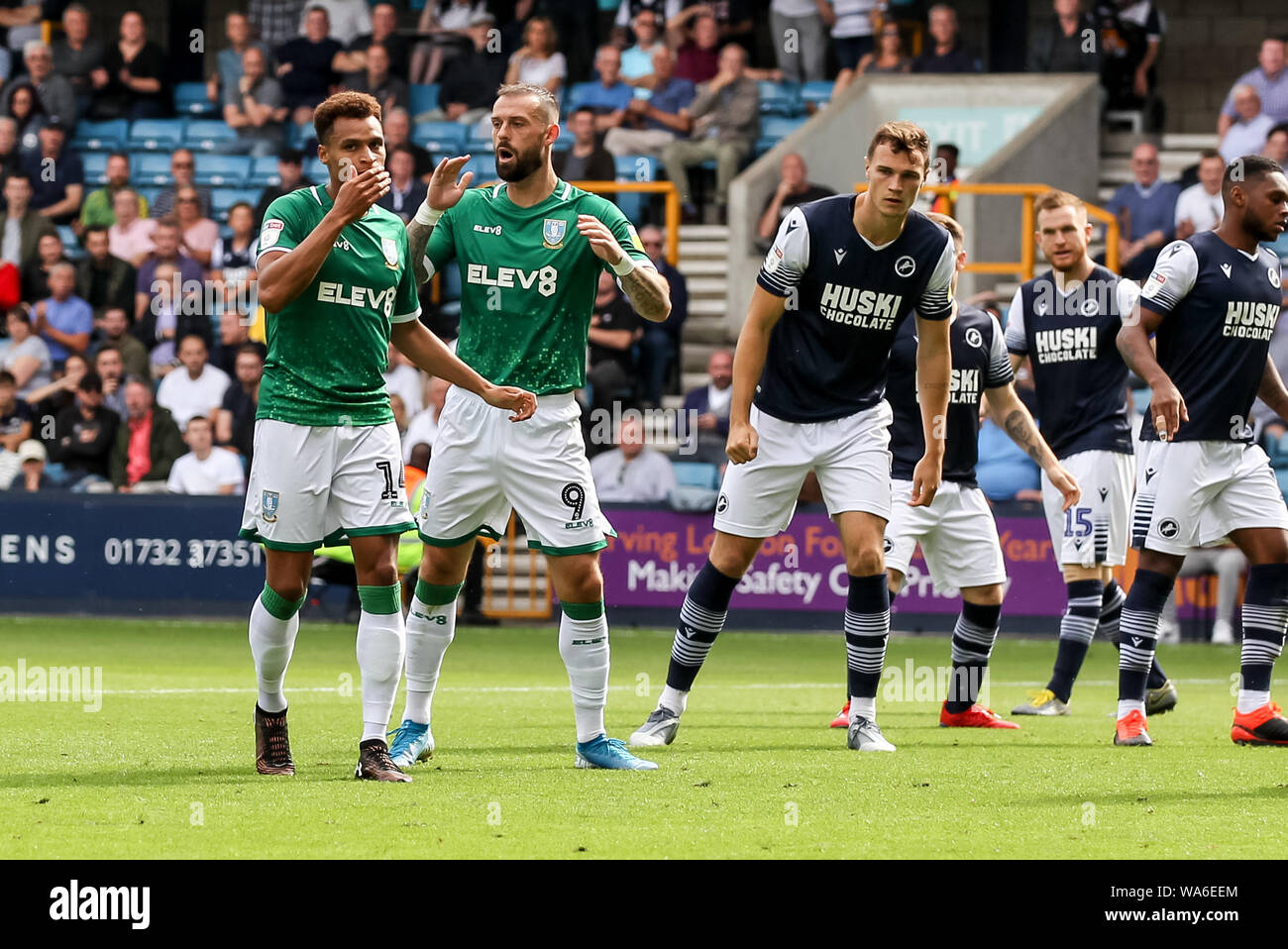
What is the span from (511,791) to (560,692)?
461 centimetres

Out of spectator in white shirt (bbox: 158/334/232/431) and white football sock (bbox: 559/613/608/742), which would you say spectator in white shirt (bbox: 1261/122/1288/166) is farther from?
white football sock (bbox: 559/613/608/742)

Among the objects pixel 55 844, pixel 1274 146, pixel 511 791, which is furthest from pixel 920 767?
pixel 1274 146

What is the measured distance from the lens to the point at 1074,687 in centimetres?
1242

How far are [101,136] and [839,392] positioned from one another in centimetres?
1731

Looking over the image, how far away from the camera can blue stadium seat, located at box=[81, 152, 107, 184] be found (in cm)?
2311

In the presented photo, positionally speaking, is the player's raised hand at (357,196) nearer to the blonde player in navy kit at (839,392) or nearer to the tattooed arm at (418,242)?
the tattooed arm at (418,242)

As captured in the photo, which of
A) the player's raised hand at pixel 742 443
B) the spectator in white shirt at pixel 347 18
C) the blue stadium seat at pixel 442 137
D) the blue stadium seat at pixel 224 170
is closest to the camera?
the player's raised hand at pixel 742 443

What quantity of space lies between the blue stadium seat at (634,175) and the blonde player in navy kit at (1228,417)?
12899 mm

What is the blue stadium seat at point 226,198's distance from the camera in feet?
72.8

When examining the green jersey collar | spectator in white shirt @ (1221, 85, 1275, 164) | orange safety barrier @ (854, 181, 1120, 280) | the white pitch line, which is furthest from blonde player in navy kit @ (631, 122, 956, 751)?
spectator in white shirt @ (1221, 85, 1275, 164)

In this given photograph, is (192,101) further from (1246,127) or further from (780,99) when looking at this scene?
(1246,127)

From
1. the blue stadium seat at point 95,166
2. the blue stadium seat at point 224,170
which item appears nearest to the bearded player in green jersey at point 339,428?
the blue stadium seat at point 224,170

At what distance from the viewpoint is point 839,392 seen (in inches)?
323
